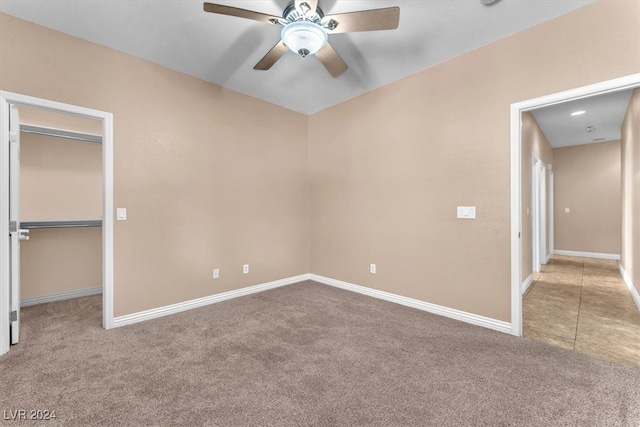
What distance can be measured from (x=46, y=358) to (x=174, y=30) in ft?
9.64

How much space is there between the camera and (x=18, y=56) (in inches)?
93.5

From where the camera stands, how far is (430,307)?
3.22 metres

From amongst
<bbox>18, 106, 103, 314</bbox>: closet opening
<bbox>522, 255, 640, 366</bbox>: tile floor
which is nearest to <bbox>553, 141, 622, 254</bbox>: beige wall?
<bbox>522, 255, 640, 366</bbox>: tile floor

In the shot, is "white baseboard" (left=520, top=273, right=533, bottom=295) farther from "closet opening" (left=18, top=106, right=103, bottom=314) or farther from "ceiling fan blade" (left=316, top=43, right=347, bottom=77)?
"closet opening" (left=18, top=106, right=103, bottom=314)

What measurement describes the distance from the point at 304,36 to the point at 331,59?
1.50 ft

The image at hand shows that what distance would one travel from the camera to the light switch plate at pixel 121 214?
2875 millimetres

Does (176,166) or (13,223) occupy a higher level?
(176,166)

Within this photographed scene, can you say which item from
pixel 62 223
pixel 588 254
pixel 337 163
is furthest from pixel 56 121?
pixel 588 254

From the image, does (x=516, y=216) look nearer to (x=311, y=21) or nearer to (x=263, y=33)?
(x=311, y=21)

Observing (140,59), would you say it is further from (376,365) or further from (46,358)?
(376,365)

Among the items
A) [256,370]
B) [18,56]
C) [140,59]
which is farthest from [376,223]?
[18,56]

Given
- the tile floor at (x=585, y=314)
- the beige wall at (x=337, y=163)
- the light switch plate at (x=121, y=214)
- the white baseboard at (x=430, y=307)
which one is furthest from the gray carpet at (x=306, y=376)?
the light switch plate at (x=121, y=214)

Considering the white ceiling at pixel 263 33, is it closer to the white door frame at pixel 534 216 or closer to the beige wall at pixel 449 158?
the beige wall at pixel 449 158

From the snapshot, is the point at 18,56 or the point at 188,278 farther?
→ the point at 188,278
